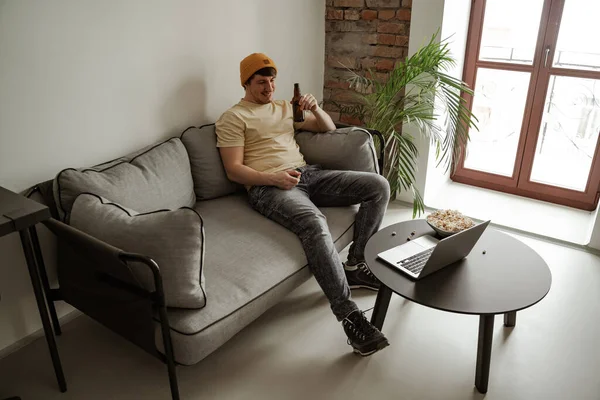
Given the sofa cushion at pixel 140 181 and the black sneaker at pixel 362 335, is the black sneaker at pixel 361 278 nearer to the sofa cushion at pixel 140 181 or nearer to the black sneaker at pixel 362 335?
the black sneaker at pixel 362 335

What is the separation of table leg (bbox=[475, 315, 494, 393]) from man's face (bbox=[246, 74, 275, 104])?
1.46 m

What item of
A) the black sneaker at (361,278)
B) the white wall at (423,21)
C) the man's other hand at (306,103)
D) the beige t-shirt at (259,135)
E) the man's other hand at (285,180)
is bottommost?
the black sneaker at (361,278)

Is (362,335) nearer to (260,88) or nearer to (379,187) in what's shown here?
(379,187)

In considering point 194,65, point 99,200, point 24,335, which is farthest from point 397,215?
point 24,335

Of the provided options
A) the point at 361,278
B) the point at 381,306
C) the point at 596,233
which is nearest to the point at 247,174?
the point at 361,278

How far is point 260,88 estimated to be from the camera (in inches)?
98.0

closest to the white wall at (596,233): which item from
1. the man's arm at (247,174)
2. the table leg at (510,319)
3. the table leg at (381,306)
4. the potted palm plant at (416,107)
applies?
the potted palm plant at (416,107)

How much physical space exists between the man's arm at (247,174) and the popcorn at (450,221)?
2.21ft

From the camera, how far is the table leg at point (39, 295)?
1617 mm

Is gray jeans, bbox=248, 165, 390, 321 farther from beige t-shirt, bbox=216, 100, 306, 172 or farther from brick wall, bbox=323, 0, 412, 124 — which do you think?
brick wall, bbox=323, 0, 412, 124

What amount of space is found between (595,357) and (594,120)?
1.80m

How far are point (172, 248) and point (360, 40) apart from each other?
7.59 feet

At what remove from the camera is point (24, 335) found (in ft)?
6.96

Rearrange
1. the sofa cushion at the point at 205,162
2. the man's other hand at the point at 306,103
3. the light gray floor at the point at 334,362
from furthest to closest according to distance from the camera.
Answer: the man's other hand at the point at 306,103 → the sofa cushion at the point at 205,162 → the light gray floor at the point at 334,362
